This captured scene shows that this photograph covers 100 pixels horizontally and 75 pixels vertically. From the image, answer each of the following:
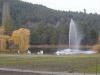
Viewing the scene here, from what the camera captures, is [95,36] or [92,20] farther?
[92,20]

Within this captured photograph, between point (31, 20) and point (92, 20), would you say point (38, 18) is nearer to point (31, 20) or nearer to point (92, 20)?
point (31, 20)

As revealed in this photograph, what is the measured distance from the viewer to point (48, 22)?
451ft

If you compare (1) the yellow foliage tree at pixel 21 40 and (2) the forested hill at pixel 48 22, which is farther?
(2) the forested hill at pixel 48 22

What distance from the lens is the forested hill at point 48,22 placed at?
105m

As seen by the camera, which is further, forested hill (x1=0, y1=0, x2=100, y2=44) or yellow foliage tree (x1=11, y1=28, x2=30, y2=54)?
forested hill (x1=0, y1=0, x2=100, y2=44)

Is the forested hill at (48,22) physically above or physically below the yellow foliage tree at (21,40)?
above

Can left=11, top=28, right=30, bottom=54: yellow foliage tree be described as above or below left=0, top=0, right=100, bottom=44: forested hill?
below

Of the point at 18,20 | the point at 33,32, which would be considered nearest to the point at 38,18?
the point at 18,20

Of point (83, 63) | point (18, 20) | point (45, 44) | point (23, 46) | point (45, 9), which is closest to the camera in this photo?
point (83, 63)

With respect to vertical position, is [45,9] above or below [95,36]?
above

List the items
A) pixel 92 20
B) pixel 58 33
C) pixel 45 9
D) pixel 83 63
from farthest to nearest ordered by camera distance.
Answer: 1. pixel 45 9
2. pixel 92 20
3. pixel 58 33
4. pixel 83 63

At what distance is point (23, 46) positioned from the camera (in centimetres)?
8344

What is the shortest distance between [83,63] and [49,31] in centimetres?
7561

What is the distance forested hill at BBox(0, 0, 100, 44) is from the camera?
105m
